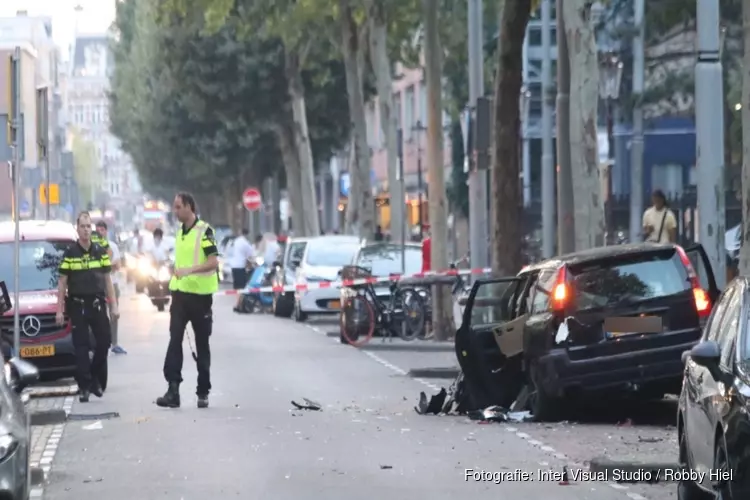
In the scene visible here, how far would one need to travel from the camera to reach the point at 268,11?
39.2 metres

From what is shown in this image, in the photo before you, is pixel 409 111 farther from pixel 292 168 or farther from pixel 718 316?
pixel 718 316

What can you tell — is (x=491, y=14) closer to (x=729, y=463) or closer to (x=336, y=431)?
(x=336, y=431)

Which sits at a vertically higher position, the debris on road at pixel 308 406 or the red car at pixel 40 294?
the red car at pixel 40 294

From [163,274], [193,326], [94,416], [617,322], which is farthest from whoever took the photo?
[163,274]

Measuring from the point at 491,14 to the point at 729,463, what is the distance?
108 ft

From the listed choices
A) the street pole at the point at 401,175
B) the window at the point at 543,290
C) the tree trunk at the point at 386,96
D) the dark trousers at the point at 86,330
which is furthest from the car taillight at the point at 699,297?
the tree trunk at the point at 386,96

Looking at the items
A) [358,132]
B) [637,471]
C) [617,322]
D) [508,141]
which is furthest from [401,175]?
[637,471]

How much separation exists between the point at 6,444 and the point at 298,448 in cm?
496

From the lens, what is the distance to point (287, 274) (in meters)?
36.2

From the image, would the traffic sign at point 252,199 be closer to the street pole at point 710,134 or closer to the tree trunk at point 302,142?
the tree trunk at point 302,142

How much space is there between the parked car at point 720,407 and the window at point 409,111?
60.3 meters

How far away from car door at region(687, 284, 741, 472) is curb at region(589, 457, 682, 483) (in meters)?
1.69

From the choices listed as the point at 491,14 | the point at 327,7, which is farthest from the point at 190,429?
the point at 491,14

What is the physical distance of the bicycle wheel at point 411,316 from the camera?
27859 millimetres
